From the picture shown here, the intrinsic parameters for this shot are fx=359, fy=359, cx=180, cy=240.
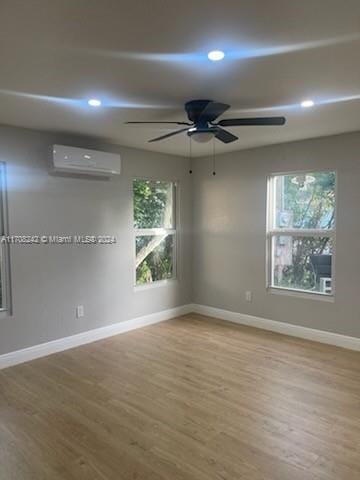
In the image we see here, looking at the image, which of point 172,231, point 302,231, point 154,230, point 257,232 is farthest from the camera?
point 172,231

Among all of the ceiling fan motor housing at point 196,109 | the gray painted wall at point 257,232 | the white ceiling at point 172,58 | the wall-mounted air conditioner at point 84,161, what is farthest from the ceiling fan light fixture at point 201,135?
the gray painted wall at point 257,232

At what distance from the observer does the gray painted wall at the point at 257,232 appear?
397 centimetres

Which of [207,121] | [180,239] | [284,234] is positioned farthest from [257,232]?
[207,121]

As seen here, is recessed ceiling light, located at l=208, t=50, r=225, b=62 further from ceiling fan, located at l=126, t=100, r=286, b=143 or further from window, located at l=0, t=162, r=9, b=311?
window, located at l=0, t=162, r=9, b=311

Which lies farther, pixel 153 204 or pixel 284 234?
pixel 153 204

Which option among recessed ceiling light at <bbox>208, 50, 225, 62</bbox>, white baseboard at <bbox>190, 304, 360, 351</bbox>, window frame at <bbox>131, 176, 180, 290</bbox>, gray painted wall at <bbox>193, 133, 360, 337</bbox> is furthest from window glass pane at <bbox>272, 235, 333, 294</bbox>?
recessed ceiling light at <bbox>208, 50, 225, 62</bbox>

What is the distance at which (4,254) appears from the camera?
3.60 meters

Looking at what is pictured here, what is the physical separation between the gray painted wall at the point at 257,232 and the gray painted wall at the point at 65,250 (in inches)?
32.0

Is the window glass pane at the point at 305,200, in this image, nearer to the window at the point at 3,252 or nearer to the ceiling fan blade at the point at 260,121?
the ceiling fan blade at the point at 260,121

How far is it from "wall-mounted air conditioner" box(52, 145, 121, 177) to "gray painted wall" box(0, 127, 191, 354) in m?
0.20

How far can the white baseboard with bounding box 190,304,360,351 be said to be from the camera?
405cm

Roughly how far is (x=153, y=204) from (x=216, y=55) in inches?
127

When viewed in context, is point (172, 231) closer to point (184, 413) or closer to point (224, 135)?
point (224, 135)

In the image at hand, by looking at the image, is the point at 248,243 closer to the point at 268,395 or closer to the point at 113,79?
the point at 268,395
